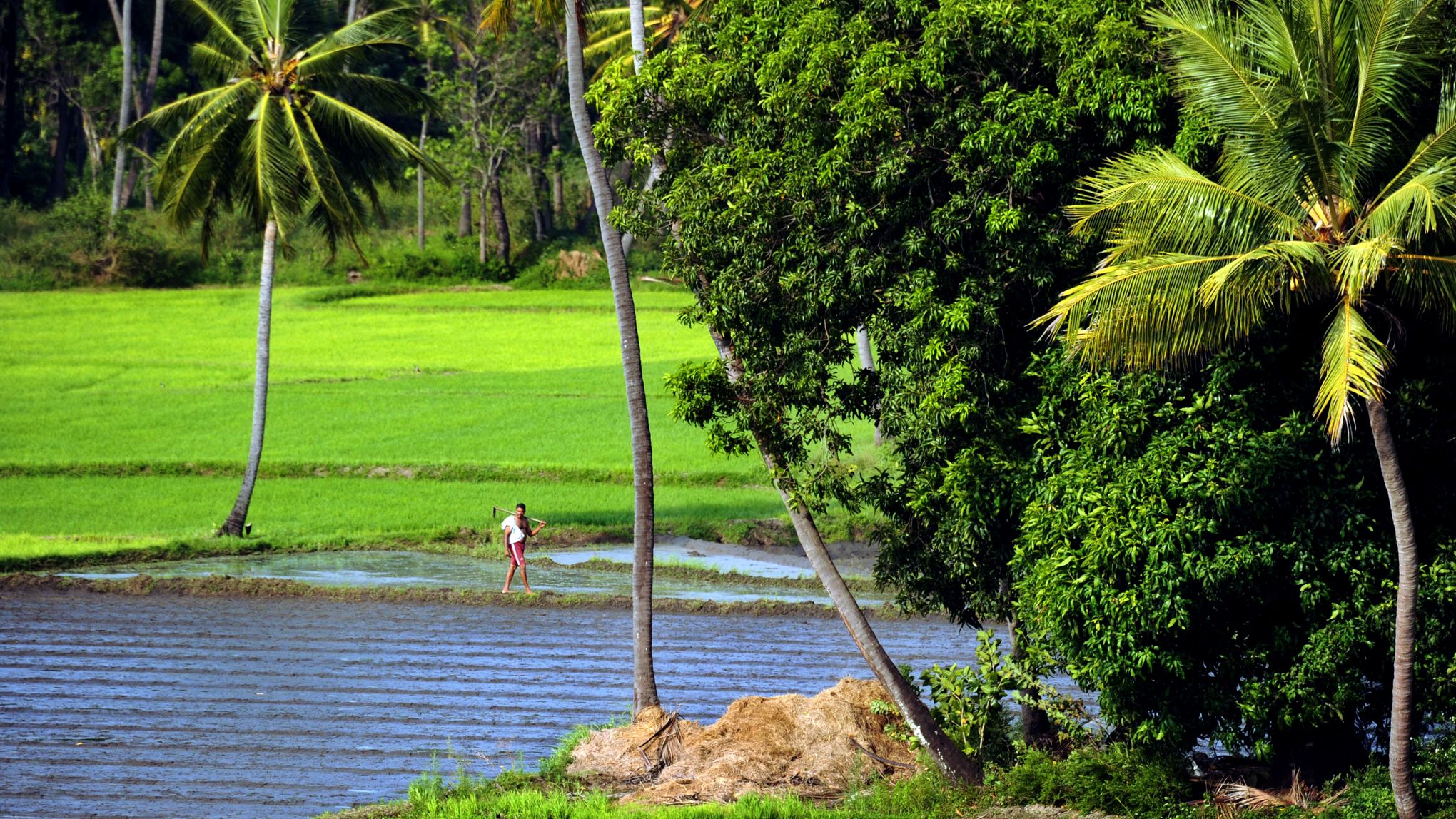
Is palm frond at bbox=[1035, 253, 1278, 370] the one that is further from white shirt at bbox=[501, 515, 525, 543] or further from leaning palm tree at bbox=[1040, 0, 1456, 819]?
white shirt at bbox=[501, 515, 525, 543]

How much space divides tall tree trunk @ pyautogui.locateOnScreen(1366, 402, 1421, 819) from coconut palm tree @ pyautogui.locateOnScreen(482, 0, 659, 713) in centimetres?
678

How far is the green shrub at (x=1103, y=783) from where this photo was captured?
12.0 meters

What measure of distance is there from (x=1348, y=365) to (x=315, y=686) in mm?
11860

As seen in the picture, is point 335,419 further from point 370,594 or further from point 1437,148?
point 1437,148

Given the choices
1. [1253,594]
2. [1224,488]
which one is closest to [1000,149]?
[1224,488]

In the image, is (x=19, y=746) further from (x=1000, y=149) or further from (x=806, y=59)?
(x=1000, y=149)

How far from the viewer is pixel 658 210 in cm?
1402


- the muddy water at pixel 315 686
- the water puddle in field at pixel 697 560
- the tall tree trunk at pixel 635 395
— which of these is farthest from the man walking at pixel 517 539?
the tall tree trunk at pixel 635 395

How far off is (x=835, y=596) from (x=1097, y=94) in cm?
497

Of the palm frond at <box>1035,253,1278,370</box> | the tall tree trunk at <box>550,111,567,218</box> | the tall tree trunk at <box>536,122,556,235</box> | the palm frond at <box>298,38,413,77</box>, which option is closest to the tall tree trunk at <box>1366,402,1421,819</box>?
the palm frond at <box>1035,253,1278,370</box>

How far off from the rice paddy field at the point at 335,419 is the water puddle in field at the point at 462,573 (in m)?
1.13

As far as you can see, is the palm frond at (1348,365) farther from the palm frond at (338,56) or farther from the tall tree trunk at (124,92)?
the tall tree trunk at (124,92)

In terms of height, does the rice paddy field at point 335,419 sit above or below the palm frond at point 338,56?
below

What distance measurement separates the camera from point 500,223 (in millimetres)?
58219
